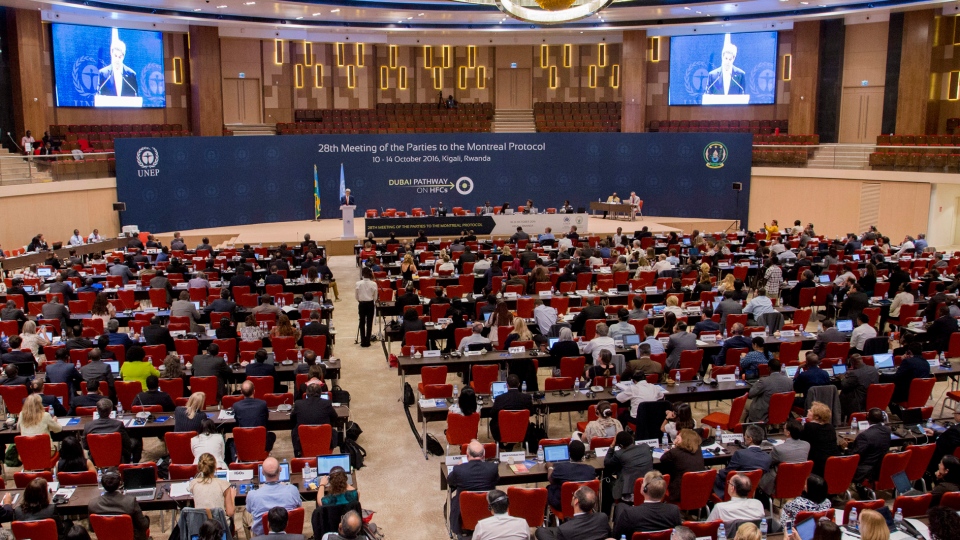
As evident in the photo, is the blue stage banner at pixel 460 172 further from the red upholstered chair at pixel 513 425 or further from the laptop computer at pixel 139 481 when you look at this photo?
the laptop computer at pixel 139 481

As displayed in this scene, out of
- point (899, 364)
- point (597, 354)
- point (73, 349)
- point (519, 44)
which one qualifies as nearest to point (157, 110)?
point (519, 44)

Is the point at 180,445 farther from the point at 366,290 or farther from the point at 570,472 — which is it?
the point at 366,290

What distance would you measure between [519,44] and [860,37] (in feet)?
48.6

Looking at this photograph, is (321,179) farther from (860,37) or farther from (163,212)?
(860,37)

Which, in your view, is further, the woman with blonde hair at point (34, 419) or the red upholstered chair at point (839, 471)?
the woman with blonde hair at point (34, 419)

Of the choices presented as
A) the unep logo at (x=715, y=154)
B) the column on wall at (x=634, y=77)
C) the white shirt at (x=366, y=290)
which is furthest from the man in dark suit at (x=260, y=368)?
the column on wall at (x=634, y=77)

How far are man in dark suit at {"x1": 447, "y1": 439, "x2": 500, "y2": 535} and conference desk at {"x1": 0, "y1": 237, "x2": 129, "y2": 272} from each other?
17288 millimetres

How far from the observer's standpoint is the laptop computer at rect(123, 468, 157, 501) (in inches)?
330

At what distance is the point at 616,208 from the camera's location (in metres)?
32.8

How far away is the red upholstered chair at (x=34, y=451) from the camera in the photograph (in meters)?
9.48

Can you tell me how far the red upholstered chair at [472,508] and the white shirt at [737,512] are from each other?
7.05 ft

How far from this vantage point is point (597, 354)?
12.4 meters

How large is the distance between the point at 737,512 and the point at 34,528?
624 cm

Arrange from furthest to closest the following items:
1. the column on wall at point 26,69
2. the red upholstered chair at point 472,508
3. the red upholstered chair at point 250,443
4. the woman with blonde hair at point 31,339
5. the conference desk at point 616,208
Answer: the conference desk at point 616,208
the column on wall at point 26,69
the woman with blonde hair at point 31,339
the red upholstered chair at point 250,443
the red upholstered chair at point 472,508
